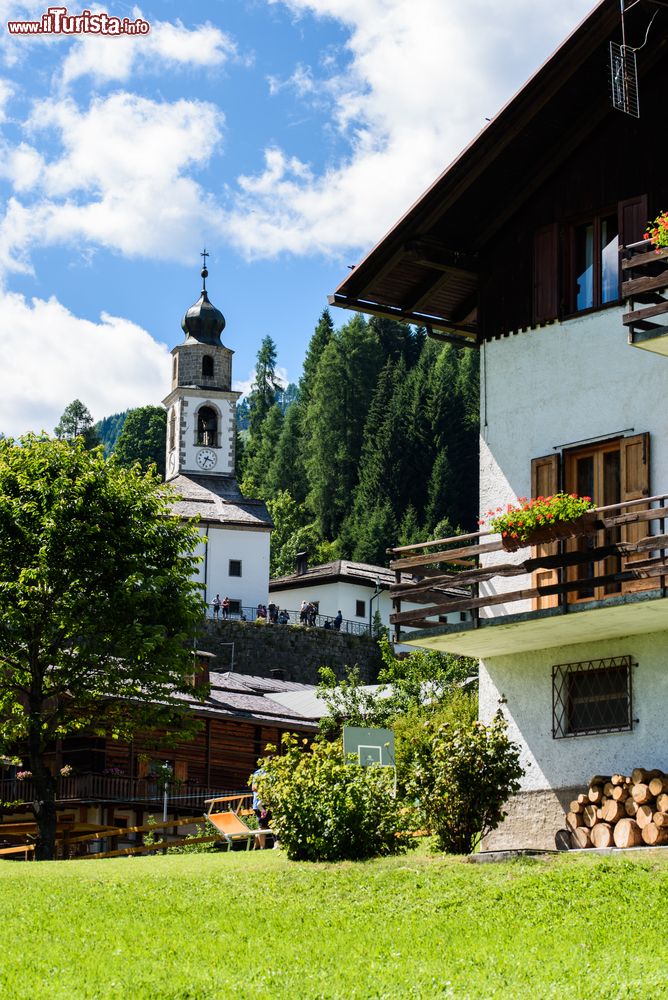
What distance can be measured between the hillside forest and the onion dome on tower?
9.22 m

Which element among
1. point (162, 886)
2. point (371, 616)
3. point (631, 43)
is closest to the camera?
point (162, 886)

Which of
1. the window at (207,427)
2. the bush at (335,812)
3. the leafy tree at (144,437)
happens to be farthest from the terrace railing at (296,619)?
the bush at (335,812)

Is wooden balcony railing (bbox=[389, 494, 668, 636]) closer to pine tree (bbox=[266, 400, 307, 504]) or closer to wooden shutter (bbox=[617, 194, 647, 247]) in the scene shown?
wooden shutter (bbox=[617, 194, 647, 247])

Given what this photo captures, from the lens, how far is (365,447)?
114 metres

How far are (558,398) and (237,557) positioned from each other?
5895 cm

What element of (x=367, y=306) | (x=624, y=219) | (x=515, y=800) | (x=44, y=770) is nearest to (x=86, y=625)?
(x=44, y=770)

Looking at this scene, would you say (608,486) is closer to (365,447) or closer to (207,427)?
(207,427)

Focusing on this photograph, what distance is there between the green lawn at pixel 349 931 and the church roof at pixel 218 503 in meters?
60.3

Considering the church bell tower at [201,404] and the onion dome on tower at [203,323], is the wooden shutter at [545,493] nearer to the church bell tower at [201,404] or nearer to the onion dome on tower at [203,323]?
the church bell tower at [201,404]

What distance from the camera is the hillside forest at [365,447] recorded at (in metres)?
107

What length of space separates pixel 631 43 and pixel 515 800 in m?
10.9

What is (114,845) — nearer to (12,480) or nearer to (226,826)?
(226,826)

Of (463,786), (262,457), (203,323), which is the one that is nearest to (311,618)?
(203,323)

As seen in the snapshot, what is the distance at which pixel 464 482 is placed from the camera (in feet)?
353
